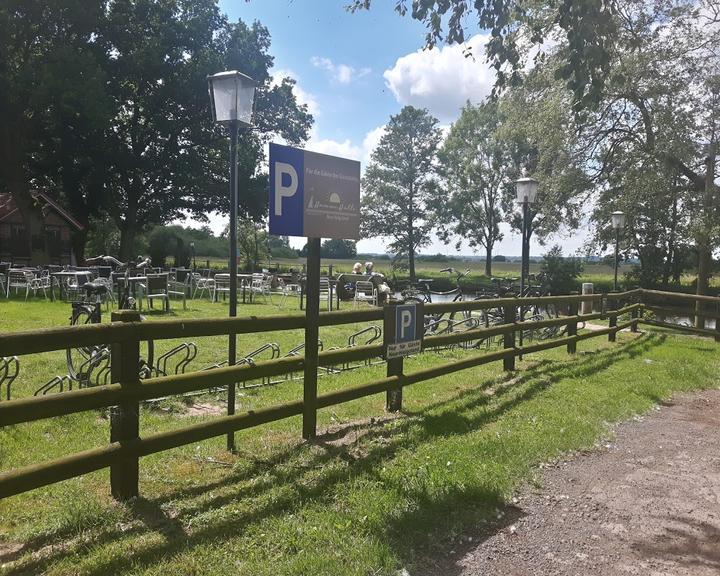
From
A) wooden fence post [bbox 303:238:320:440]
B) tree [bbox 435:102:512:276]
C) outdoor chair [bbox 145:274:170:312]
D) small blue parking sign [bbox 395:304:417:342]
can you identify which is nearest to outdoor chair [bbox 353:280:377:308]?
outdoor chair [bbox 145:274:170:312]

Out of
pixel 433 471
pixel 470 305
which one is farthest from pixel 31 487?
pixel 470 305

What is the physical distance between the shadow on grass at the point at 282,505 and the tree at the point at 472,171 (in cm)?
4188

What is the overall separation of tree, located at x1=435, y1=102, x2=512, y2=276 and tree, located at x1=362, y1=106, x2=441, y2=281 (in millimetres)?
1251

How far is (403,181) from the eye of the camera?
44.9m

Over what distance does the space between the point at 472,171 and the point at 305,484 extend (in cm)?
4361

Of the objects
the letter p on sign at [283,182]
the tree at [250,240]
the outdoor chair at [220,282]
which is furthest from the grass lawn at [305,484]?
the tree at [250,240]

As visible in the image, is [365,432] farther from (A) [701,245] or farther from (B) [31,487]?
(A) [701,245]

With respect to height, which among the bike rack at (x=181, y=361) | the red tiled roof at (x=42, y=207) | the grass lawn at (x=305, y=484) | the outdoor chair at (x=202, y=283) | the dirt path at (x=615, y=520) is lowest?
the dirt path at (x=615, y=520)

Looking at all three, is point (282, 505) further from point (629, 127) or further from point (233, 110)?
point (629, 127)

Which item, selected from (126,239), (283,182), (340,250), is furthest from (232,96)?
(340,250)

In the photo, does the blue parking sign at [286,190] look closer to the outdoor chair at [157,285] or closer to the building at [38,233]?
the outdoor chair at [157,285]

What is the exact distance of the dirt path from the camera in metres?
A: 2.96

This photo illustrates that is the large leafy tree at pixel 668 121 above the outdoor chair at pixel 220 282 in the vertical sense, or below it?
above

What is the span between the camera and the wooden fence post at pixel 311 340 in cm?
441
